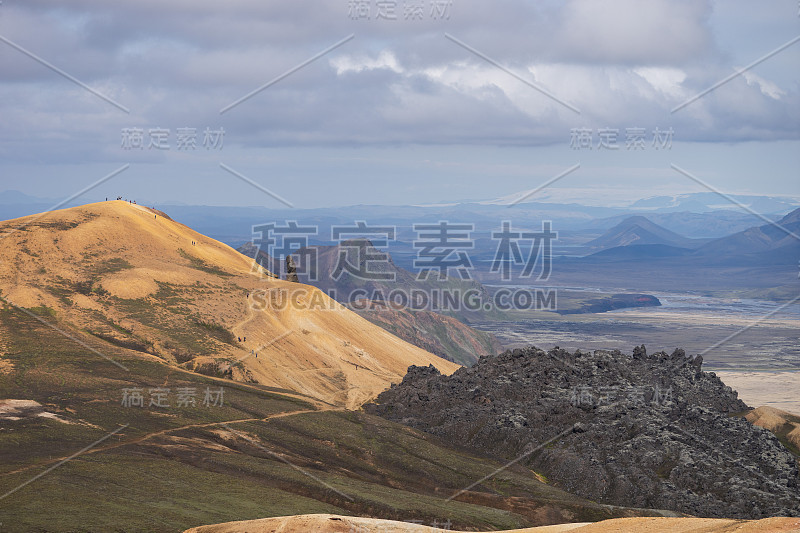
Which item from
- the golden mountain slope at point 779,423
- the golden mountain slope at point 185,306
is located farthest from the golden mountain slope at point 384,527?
the golden mountain slope at point 185,306

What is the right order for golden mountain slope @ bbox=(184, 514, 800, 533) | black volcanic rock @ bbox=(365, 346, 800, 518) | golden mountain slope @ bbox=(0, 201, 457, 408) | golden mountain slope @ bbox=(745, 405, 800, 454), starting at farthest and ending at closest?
golden mountain slope @ bbox=(0, 201, 457, 408)
golden mountain slope @ bbox=(745, 405, 800, 454)
black volcanic rock @ bbox=(365, 346, 800, 518)
golden mountain slope @ bbox=(184, 514, 800, 533)

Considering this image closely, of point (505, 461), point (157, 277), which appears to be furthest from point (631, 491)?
point (157, 277)

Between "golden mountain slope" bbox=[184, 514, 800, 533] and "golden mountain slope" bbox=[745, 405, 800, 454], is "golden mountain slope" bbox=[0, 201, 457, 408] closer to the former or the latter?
"golden mountain slope" bbox=[745, 405, 800, 454]

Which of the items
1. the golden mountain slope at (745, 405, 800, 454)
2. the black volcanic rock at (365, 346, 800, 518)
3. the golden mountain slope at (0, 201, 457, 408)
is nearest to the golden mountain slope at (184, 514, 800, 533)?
the black volcanic rock at (365, 346, 800, 518)

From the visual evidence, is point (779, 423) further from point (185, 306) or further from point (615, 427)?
point (185, 306)

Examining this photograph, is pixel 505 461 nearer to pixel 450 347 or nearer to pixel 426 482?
pixel 426 482

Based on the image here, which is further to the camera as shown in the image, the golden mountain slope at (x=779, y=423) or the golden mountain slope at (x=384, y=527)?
the golden mountain slope at (x=779, y=423)

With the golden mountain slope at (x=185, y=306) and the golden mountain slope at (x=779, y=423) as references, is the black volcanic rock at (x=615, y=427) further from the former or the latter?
Answer: the golden mountain slope at (x=185, y=306)
